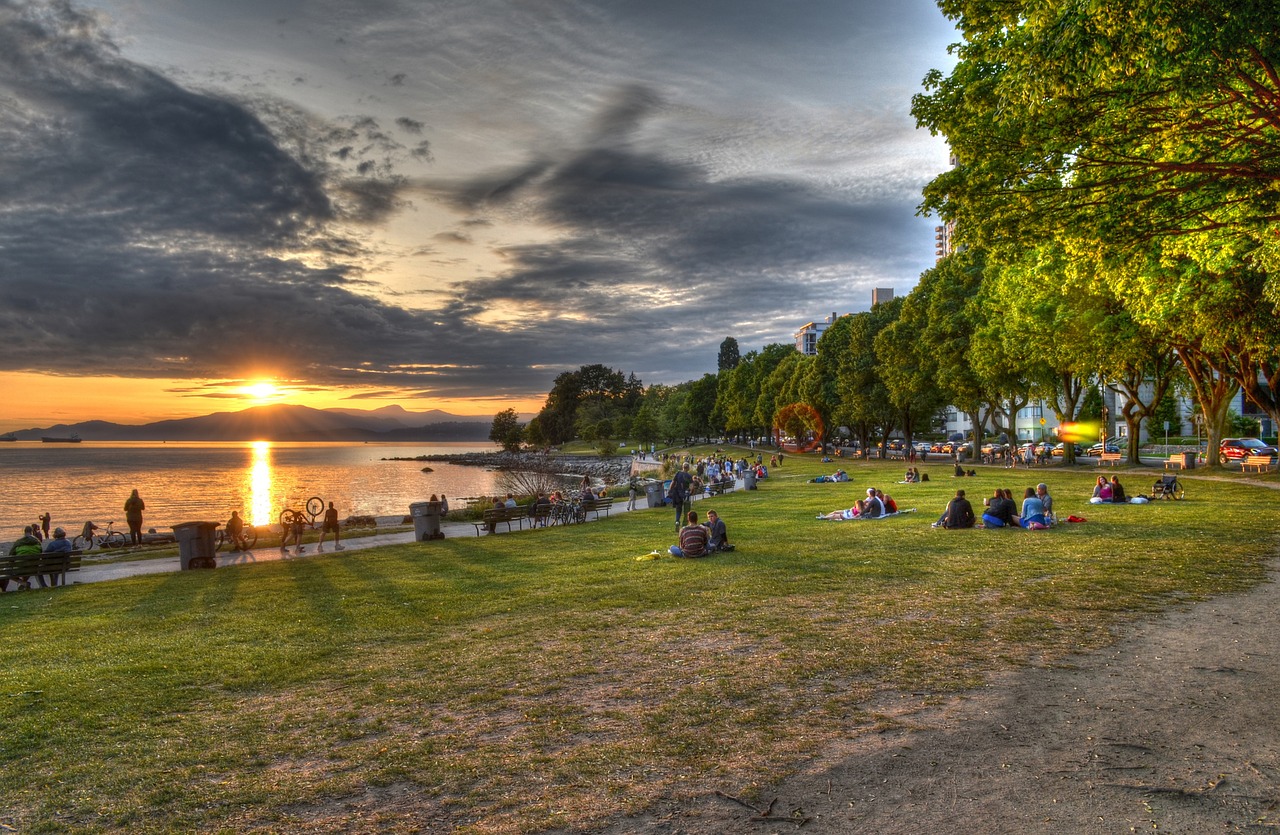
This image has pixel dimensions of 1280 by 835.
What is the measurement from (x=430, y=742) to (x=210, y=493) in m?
81.1

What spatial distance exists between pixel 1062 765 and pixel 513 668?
17.8 feet

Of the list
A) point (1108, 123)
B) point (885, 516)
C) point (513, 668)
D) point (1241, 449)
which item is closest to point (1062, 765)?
point (513, 668)

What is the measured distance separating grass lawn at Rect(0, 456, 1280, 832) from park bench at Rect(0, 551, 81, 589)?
556 millimetres

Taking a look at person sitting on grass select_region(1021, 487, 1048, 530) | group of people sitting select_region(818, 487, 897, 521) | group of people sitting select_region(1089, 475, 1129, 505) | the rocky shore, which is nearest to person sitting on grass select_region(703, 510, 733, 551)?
group of people sitting select_region(818, 487, 897, 521)

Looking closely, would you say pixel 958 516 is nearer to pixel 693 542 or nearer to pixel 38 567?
pixel 693 542

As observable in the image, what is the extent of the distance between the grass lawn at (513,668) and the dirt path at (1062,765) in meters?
0.38

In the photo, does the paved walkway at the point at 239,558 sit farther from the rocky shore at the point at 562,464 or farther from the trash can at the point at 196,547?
the rocky shore at the point at 562,464

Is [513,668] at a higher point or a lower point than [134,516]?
lower

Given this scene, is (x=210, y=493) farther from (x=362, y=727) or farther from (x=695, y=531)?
(x=362, y=727)

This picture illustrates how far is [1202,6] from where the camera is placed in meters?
8.34

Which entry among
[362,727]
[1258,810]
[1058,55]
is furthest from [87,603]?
[1058,55]

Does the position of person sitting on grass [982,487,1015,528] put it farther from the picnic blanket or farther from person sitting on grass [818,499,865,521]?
person sitting on grass [818,499,865,521]

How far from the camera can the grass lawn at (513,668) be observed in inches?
218

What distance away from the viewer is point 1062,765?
5609mm
